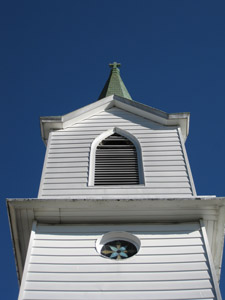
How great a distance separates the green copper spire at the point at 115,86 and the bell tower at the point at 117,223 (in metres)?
4.95

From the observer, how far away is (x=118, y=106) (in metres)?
15.6

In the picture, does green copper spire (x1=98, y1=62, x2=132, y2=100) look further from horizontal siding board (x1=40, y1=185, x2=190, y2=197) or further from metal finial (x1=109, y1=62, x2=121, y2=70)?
horizontal siding board (x1=40, y1=185, x2=190, y2=197)

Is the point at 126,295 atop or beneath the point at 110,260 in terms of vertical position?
beneath

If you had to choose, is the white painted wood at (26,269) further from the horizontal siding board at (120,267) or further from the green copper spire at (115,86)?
the green copper spire at (115,86)

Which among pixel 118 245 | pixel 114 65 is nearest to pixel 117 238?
pixel 118 245

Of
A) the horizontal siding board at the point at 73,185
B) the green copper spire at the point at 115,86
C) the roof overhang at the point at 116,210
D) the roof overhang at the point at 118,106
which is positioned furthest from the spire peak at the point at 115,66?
the roof overhang at the point at 116,210

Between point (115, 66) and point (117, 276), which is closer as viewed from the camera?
point (117, 276)

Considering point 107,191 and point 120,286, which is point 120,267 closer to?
point 120,286

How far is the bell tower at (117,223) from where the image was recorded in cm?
883

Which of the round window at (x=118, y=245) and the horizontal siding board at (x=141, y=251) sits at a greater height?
the round window at (x=118, y=245)

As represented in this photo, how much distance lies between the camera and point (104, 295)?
336 inches

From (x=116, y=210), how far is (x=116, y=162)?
8.40ft

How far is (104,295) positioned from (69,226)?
218cm

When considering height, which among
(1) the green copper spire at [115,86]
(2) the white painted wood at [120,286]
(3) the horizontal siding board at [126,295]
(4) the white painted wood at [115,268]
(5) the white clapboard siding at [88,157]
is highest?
(1) the green copper spire at [115,86]
